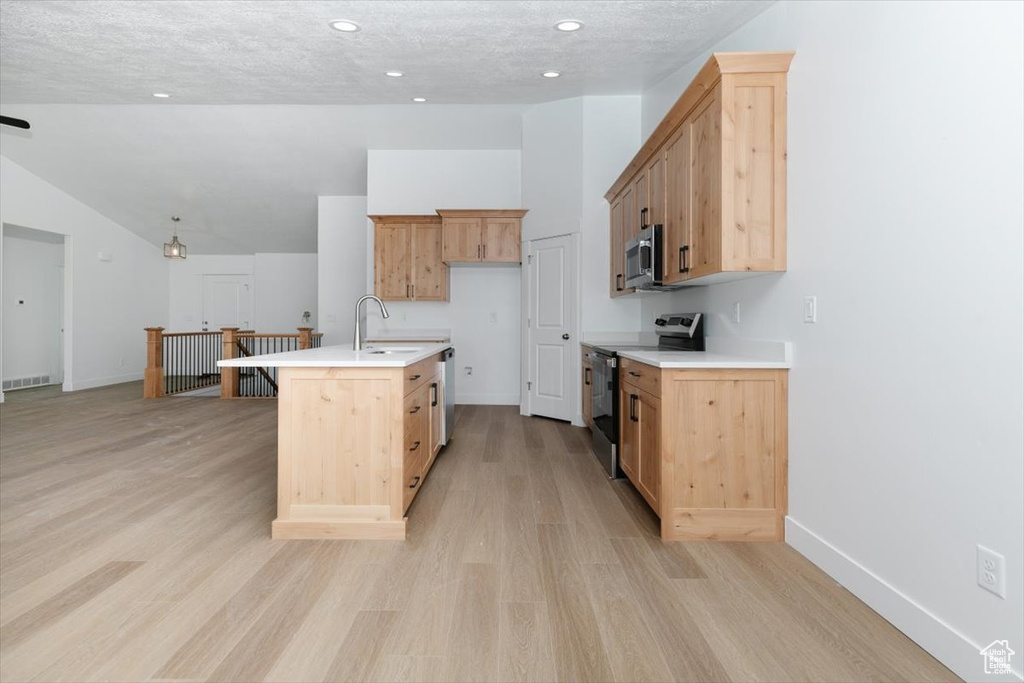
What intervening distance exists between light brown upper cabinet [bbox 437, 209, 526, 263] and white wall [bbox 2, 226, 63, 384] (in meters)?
6.44

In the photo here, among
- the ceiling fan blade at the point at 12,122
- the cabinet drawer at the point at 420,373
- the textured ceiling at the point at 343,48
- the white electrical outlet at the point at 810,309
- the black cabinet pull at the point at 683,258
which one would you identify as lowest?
the cabinet drawer at the point at 420,373

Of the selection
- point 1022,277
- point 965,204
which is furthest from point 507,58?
point 1022,277

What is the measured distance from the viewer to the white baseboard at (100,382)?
26.7ft

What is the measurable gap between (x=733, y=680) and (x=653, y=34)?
12.7 ft

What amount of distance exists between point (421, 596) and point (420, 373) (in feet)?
4.84

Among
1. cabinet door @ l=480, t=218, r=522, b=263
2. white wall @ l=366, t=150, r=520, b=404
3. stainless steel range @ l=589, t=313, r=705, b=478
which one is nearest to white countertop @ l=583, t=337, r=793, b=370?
stainless steel range @ l=589, t=313, r=705, b=478

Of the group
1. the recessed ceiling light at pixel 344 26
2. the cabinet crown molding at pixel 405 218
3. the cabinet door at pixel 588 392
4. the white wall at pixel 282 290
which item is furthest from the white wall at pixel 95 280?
the cabinet door at pixel 588 392

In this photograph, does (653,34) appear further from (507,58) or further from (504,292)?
(504,292)

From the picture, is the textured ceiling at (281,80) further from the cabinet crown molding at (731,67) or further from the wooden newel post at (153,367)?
the wooden newel post at (153,367)

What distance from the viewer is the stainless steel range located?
364cm

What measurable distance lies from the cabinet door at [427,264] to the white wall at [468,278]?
0.46 m

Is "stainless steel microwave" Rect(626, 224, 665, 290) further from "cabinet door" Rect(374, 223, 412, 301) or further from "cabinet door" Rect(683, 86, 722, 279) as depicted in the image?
"cabinet door" Rect(374, 223, 412, 301)

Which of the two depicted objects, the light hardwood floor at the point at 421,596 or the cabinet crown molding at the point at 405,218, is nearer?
the light hardwood floor at the point at 421,596

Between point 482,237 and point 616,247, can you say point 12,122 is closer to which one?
point 482,237
